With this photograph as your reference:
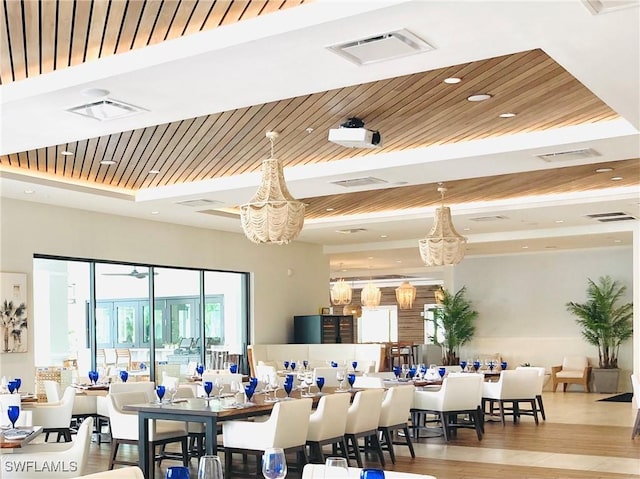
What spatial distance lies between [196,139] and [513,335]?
1223 cm

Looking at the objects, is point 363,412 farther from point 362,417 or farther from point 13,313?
point 13,313

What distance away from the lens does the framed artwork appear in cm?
1093

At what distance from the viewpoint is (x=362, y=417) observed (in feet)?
27.7

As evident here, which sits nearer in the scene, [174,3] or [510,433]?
[174,3]

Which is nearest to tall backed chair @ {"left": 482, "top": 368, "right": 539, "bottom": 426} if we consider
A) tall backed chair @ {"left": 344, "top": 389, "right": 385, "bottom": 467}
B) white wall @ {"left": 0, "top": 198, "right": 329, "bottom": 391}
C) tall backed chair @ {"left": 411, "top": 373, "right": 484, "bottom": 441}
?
tall backed chair @ {"left": 411, "top": 373, "right": 484, "bottom": 441}

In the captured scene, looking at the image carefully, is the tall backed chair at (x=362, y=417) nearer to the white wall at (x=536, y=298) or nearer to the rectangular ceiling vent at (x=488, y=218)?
the rectangular ceiling vent at (x=488, y=218)

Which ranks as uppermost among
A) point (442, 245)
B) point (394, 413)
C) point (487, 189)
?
point (487, 189)

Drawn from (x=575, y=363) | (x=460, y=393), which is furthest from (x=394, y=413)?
(x=575, y=363)

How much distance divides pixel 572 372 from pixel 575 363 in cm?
33

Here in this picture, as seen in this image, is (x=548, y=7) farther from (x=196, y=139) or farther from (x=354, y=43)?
(x=196, y=139)

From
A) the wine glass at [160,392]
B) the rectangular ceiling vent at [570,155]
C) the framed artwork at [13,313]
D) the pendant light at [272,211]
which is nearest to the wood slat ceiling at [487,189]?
the rectangular ceiling vent at [570,155]

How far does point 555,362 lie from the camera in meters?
18.7

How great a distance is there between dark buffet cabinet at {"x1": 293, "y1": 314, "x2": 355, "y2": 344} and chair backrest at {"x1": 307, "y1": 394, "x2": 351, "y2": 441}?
8234mm

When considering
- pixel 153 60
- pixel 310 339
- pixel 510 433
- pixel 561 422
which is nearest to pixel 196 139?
pixel 153 60
